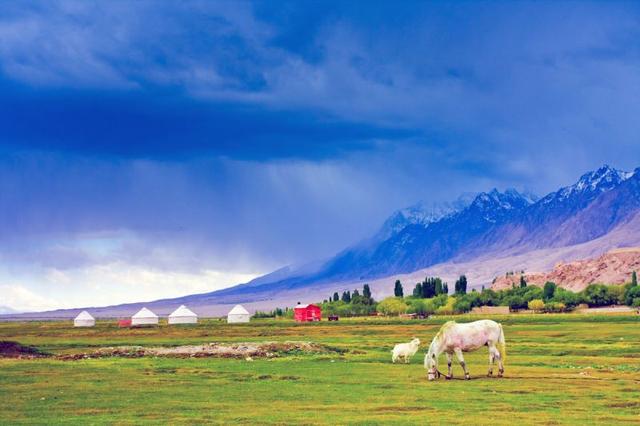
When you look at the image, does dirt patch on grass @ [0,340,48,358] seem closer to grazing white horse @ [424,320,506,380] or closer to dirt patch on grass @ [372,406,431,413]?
grazing white horse @ [424,320,506,380]

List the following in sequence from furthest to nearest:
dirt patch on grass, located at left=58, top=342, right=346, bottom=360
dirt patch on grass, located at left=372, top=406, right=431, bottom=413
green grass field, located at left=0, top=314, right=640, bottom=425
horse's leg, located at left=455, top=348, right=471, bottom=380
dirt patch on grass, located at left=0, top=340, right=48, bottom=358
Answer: dirt patch on grass, located at left=0, top=340, right=48, bottom=358, dirt patch on grass, located at left=58, top=342, right=346, bottom=360, horse's leg, located at left=455, top=348, right=471, bottom=380, dirt patch on grass, located at left=372, top=406, right=431, bottom=413, green grass field, located at left=0, top=314, right=640, bottom=425

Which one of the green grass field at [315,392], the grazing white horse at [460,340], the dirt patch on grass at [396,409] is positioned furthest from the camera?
the grazing white horse at [460,340]

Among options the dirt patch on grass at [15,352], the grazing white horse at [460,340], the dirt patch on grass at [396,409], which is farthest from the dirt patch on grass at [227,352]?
the dirt patch on grass at [396,409]

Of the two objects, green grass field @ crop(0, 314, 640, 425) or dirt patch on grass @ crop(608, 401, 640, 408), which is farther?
dirt patch on grass @ crop(608, 401, 640, 408)

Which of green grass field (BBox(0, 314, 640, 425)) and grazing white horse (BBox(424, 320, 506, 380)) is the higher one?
grazing white horse (BBox(424, 320, 506, 380))

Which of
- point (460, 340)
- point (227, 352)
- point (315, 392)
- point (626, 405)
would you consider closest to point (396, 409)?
point (315, 392)

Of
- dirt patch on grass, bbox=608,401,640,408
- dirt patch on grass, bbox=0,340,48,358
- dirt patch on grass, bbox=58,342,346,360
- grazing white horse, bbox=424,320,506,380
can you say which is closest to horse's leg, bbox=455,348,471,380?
grazing white horse, bbox=424,320,506,380

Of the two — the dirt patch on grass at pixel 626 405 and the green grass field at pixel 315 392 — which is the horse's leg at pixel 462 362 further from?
the dirt patch on grass at pixel 626 405

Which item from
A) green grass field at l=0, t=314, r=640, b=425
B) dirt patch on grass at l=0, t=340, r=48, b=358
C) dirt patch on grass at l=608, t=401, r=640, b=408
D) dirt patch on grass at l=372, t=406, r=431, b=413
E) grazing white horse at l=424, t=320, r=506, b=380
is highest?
dirt patch on grass at l=0, t=340, r=48, b=358

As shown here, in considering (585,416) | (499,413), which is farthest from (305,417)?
(585,416)

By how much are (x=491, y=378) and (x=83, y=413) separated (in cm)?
2069

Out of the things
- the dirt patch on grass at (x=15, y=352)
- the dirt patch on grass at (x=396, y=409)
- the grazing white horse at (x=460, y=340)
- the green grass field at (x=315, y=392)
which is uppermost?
the dirt patch on grass at (x=15, y=352)

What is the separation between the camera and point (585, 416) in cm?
2938

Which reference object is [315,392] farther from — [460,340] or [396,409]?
[460,340]
